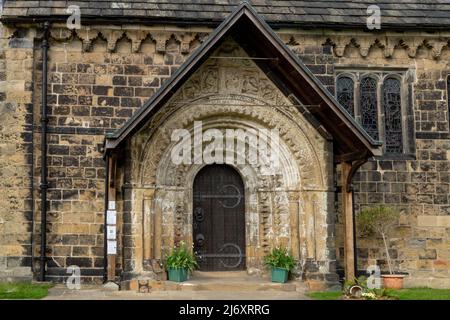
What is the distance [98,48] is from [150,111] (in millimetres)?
2758

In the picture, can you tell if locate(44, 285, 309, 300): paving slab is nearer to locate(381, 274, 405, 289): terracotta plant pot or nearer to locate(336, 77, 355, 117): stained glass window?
locate(381, 274, 405, 289): terracotta plant pot

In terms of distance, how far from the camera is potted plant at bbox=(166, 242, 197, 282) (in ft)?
44.7

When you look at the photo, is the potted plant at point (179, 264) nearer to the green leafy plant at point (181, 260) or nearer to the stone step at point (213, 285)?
the green leafy plant at point (181, 260)

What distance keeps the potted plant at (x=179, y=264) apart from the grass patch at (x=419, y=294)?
388 cm

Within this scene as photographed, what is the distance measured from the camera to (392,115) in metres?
16.3

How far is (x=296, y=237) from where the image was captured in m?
14.5

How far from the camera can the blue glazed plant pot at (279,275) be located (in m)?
14.0

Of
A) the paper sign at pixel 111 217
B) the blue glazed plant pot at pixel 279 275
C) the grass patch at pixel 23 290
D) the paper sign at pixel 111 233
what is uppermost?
the paper sign at pixel 111 217

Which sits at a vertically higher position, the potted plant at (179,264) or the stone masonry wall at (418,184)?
the stone masonry wall at (418,184)

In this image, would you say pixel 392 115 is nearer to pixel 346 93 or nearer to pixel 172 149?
pixel 346 93

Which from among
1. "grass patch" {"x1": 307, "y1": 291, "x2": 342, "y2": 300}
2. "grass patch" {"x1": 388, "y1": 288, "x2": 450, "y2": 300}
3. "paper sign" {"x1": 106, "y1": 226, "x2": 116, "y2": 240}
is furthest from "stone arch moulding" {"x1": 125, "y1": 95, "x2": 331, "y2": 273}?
"grass patch" {"x1": 388, "y1": 288, "x2": 450, "y2": 300}

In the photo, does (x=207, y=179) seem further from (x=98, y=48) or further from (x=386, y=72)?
(x=386, y=72)

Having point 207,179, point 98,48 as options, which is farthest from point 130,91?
point 207,179

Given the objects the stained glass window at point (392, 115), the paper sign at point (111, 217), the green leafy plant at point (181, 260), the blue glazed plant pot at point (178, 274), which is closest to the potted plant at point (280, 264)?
the green leafy plant at point (181, 260)
